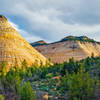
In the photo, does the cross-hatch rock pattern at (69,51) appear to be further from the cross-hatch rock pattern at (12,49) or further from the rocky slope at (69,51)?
the cross-hatch rock pattern at (12,49)

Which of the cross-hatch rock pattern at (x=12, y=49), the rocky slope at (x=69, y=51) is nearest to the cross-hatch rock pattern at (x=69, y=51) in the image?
the rocky slope at (x=69, y=51)

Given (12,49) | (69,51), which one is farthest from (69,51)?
(12,49)

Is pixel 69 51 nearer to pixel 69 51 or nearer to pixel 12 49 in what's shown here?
pixel 69 51

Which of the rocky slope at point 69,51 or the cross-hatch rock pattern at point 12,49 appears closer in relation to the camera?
the cross-hatch rock pattern at point 12,49

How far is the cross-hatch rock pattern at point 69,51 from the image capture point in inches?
3820

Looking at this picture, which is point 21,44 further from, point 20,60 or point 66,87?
point 66,87

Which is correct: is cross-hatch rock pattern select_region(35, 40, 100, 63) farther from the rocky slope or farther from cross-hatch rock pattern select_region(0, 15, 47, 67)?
cross-hatch rock pattern select_region(0, 15, 47, 67)

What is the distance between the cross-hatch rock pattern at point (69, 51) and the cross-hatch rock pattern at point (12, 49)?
103 feet

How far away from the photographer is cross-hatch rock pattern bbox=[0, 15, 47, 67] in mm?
61000

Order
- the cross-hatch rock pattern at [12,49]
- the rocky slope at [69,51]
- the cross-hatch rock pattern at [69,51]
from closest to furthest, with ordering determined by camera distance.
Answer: the cross-hatch rock pattern at [12,49] → the cross-hatch rock pattern at [69,51] → the rocky slope at [69,51]

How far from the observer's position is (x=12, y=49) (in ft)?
216

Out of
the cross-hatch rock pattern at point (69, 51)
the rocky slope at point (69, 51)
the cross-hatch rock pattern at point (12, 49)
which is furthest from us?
the rocky slope at point (69, 51)

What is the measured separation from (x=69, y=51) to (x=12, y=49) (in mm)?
52193

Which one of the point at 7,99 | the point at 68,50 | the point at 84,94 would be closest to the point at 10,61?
the point at 7,99
